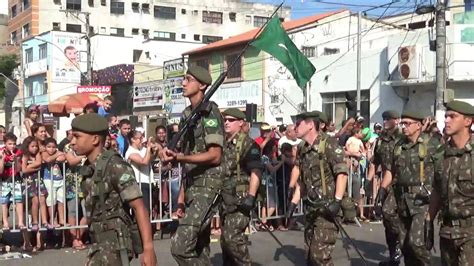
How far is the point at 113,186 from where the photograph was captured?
177 inches

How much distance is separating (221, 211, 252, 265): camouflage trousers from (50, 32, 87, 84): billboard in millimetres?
47337

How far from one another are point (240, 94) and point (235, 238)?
1214 inches

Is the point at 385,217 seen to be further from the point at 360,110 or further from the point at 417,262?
the point at 360,110

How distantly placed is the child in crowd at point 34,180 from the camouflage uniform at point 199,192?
333 cm

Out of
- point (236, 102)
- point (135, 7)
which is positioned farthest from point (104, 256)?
point (135, 7)

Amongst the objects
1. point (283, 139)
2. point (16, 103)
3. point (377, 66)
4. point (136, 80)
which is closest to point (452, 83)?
point (377, 66)

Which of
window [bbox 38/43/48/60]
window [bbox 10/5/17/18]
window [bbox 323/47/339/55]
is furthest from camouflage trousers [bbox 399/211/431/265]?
window [bbox 10/5/17/18]

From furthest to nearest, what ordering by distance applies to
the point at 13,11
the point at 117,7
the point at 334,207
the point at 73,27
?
the point at 13,11, the point at 117,7, the point at 73,27, the point at 334,207

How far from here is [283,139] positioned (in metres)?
11.9

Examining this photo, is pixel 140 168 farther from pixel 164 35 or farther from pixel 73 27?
pixel 164 35

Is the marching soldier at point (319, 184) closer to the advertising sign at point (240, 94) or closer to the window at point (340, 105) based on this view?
the window at point (340, 105)

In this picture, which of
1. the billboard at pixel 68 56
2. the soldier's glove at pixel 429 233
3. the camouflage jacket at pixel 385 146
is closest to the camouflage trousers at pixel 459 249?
the soldier's glove at pixel 429 233

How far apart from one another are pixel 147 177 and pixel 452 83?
1916 cm

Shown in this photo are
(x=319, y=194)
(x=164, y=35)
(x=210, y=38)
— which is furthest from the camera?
(x=210, y=38)
